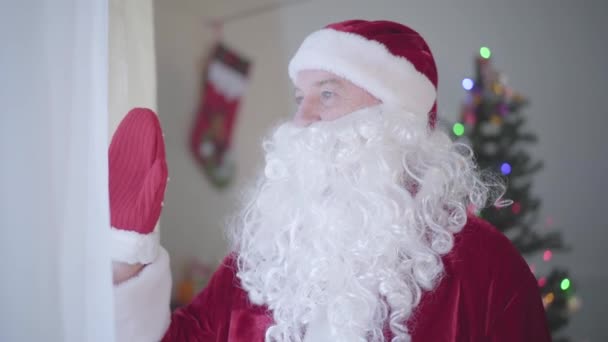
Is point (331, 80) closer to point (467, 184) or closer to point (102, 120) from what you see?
point (467, 184)

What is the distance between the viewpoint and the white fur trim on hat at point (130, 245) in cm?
96

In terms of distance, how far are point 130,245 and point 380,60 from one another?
74 cm

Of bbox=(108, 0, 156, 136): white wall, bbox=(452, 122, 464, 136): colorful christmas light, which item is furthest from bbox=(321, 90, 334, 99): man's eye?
bbox=(452, 122, 464, 136): colorful christmas light

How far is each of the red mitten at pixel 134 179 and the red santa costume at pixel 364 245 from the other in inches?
5.0

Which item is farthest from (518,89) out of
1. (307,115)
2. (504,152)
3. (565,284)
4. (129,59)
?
(129,59)

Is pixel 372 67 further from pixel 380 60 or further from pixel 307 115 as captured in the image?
pixel 307 115

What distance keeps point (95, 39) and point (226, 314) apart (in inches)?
29.2

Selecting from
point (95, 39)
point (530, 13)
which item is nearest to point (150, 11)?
point (95, 39)

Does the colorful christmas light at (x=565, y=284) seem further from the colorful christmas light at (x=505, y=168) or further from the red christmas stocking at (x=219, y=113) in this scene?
the red christmas stocking at (x=219, y=113)

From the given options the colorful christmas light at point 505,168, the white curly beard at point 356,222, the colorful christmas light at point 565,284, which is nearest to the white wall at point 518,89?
the colorful christmas light at point 505,168

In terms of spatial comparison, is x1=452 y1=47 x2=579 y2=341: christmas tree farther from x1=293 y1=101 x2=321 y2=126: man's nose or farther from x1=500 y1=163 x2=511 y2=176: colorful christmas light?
x1=293 y1=101 x2=321 y2=126: man's nose

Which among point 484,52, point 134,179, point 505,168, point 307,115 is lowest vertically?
point 505,168

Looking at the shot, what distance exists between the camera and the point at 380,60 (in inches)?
48.5

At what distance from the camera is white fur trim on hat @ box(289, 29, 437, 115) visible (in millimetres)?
1215
